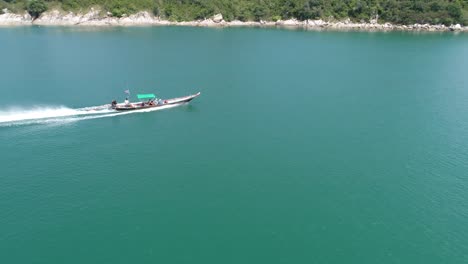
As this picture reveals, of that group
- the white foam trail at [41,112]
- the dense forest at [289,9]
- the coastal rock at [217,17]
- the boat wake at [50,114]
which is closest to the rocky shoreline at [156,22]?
the coastal rock at [217,17]

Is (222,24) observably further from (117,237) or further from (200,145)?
(117,237)

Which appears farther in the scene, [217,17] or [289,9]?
[289,9]

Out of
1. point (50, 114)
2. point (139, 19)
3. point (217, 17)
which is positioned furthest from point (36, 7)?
point (50, 114)

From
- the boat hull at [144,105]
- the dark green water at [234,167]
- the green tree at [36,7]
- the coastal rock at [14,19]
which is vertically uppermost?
the green tree at [36,7]

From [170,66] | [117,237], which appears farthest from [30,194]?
[170,66]

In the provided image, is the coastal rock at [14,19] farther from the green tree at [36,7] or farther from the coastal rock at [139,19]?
the coastal rock at [139,19]

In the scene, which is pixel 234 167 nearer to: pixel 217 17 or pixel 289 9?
pixel 217 17
